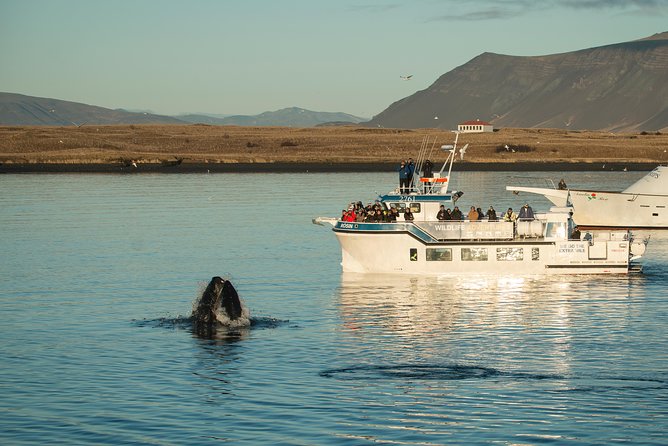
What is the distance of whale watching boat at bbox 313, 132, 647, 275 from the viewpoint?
55062mm

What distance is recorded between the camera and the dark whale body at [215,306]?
4178 centimetres

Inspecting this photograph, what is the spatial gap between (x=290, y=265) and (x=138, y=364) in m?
24.5

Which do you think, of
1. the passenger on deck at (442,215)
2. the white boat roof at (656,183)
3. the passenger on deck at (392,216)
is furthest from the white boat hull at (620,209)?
the passenger on deck at (392,216)

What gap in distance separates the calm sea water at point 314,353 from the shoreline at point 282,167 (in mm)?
91499

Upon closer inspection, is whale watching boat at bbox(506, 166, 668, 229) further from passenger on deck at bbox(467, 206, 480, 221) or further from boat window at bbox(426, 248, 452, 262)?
boat window at bbox(426, 248, 452, 262)

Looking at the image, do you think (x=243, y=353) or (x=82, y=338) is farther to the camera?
(x=82, y=338)

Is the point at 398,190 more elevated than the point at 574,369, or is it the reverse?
the point at 398,190

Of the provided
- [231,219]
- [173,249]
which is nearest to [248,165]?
[231,219]

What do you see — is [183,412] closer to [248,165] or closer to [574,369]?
[574,369]

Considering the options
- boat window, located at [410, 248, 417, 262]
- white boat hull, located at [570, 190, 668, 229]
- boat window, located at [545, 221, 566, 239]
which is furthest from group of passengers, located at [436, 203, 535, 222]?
white boat hull, located at [570, 190, 668, 229]

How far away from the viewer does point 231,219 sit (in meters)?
86.0

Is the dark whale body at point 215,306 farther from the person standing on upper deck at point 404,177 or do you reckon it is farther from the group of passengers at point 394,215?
the person standing on upper deck at point 404,177

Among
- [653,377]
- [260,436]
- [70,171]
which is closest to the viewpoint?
[260,436]

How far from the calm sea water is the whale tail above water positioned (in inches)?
37.4
